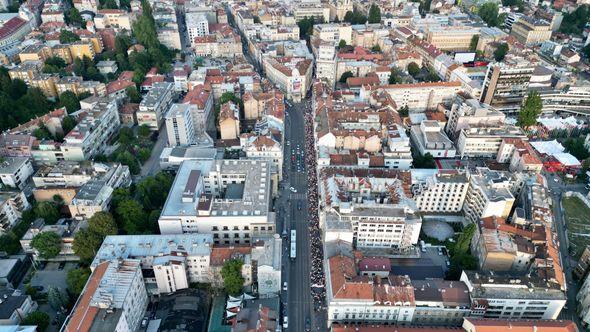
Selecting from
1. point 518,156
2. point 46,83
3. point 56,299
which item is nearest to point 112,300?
point 56,299

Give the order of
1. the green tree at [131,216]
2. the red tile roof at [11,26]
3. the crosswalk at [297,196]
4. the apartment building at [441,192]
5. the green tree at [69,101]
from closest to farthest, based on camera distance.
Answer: the green tree at [131,216] < the apartment building at [441,192] < the crosswalk at [297,196] < the green tree at [69,101] < the red tile roof at [11,26]

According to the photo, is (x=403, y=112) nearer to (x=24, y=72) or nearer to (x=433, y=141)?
(x=433, y=141)

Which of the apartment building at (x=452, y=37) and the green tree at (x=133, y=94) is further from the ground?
the apartment building at (x=452, y=37)

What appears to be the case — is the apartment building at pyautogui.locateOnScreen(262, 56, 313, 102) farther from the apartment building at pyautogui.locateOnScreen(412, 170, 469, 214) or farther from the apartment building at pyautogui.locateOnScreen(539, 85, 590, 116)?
the apartment building at pyautogui.locateOnScreen(539, 85, 590, 116)

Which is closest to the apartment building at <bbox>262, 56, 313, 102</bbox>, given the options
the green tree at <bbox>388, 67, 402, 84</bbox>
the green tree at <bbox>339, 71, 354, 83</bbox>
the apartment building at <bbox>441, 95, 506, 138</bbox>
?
the green tree at <bbox>339, 71, 354, 83</bbox>

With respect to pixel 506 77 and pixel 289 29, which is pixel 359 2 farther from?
pixel 506 77

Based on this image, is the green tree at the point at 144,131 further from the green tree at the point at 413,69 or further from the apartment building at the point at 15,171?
the green tree at the point at 413,69

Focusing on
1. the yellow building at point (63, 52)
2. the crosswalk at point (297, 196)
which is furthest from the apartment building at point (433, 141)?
the yellow building at point (63, 52)

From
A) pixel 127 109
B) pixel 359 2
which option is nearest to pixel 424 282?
pixel 127 109
